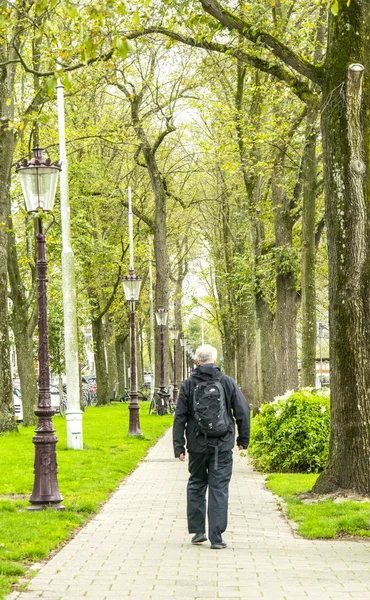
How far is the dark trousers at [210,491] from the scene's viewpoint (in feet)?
28.9

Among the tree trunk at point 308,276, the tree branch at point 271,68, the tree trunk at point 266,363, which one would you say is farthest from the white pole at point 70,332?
the tree trunk at point 266,363

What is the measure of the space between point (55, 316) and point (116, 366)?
980 inches

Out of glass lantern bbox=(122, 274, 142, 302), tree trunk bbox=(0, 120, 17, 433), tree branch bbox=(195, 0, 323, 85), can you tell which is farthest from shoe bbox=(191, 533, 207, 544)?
glass lantern bbox=(122, 274, 142, 302)

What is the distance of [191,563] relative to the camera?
7984mm

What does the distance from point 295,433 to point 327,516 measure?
16.6 feet

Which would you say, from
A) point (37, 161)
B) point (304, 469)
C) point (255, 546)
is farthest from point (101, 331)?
point (255, 546)

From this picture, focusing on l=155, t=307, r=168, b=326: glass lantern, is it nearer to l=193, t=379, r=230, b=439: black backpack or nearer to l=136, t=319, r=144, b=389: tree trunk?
l=136, t=319, r=144, b=389: tree trunk

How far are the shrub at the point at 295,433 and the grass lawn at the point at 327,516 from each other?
254cm

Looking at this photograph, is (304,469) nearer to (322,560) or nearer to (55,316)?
(322,560)

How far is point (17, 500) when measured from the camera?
12.4 meters

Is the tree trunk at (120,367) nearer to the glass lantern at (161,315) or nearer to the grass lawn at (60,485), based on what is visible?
the glass lantern at (161,315)

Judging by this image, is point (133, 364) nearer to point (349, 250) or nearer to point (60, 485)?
point (60, 485)

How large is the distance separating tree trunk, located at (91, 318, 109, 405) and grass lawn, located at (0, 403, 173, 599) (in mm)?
17570

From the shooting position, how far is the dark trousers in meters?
8.80
